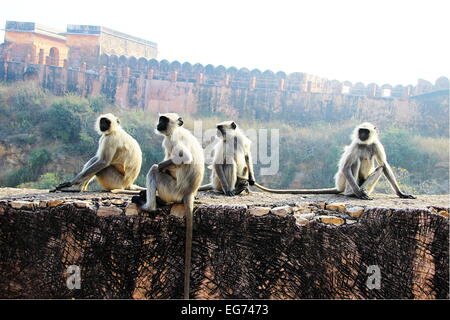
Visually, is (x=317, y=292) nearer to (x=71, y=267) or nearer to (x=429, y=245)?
(x=429, y=245)

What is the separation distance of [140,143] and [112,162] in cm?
1699

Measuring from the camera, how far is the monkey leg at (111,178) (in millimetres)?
4859

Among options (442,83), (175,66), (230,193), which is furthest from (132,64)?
(230,193)

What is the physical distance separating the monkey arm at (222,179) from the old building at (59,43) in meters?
21.5

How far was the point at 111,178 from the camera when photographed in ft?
15.9

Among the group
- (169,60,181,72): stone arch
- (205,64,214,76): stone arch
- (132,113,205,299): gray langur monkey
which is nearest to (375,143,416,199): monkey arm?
(132,113,205,299): gray langur monkey

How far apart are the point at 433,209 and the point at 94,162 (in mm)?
2962

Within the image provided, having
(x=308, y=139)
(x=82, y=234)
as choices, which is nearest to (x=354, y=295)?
(x=82, y=234)

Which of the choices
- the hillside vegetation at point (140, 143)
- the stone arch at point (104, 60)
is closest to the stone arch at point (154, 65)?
the hillside vegetation at point (140, 143)

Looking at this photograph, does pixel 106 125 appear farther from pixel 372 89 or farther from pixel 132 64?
pixel 372 89

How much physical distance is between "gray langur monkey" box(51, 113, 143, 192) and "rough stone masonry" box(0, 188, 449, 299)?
1.05 meters

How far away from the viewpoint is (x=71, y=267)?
3668mm

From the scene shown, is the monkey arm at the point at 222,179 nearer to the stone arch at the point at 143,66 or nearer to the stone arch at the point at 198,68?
the stone arch at the point at 198,68

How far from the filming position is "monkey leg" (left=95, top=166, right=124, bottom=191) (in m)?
4.86
